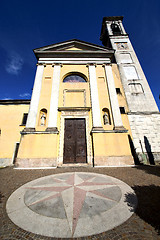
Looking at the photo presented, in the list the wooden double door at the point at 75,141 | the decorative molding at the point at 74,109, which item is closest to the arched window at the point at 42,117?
the decorative molding at the point at 74,109

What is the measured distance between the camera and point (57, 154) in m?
7.47

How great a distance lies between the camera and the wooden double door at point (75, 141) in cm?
754

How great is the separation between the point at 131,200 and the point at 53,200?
7.24ft

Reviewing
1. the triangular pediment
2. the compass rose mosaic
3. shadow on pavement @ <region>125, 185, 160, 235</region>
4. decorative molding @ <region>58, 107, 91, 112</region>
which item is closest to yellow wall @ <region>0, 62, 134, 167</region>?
decorative molding @ <region>58, 107, 91, 112</region>

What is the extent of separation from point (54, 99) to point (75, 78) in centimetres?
383

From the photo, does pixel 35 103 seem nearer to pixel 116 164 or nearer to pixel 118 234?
pixel 116 164

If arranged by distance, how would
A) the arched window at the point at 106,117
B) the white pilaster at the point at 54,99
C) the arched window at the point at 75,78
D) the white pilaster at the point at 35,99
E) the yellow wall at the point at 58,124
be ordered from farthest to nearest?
the arched window at the point at 75,78 < the arched window at the point at 106,117 < the white pilaster at the point at 54,99 < the white pilaster at the point at 35,99 < the yellow wall at the point at 58,124

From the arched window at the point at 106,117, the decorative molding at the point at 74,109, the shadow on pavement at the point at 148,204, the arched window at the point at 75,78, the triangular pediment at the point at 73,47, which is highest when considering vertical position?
the triangular pediment at the point at 73,47

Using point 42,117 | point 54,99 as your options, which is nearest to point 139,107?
point 54,99

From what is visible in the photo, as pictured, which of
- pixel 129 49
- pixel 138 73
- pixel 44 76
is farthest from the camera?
pixel 129 49

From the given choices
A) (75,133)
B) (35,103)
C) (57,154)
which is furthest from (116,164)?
(35,103)

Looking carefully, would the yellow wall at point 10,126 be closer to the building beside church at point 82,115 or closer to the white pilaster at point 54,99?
the building beside church at point 82,115

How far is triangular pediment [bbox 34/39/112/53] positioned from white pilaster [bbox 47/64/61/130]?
281 centimetres

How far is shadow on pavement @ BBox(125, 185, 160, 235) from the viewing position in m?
2.05
